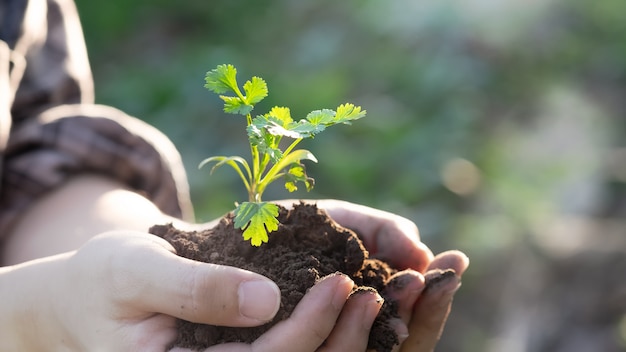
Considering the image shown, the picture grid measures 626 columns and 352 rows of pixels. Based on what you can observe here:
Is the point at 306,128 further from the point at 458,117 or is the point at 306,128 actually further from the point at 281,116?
the point at 458,117

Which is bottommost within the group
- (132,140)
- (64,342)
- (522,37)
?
(64,342)

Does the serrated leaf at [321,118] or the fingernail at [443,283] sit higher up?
the serrated leaf at [321,118]

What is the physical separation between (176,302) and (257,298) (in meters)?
0.17

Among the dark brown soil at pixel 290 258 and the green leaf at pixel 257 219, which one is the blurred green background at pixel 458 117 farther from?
the green leaf at pixel 257 219

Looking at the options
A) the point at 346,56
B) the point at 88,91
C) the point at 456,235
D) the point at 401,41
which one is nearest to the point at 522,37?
the point at 401,41

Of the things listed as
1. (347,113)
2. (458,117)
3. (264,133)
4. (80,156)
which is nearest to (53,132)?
(80,156)

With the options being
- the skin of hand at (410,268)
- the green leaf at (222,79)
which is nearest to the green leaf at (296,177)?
the skin of hand at (410,268)

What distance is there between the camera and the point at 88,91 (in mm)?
3035

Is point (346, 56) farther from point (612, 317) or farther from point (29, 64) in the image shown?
point (29, 64)

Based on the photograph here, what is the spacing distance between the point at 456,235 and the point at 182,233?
2940 mm

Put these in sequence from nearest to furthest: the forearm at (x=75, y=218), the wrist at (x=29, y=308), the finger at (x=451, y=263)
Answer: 1. the wrist at (x=29, y=308)
2. the finger at (x=451, y=263)
3. the forearm at (x=75, y=218)

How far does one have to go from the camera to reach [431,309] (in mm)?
1918

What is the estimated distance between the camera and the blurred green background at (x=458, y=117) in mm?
4445

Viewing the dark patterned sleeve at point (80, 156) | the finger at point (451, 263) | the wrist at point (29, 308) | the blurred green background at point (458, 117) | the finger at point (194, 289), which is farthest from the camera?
the blurred green background at point (458, 117)
